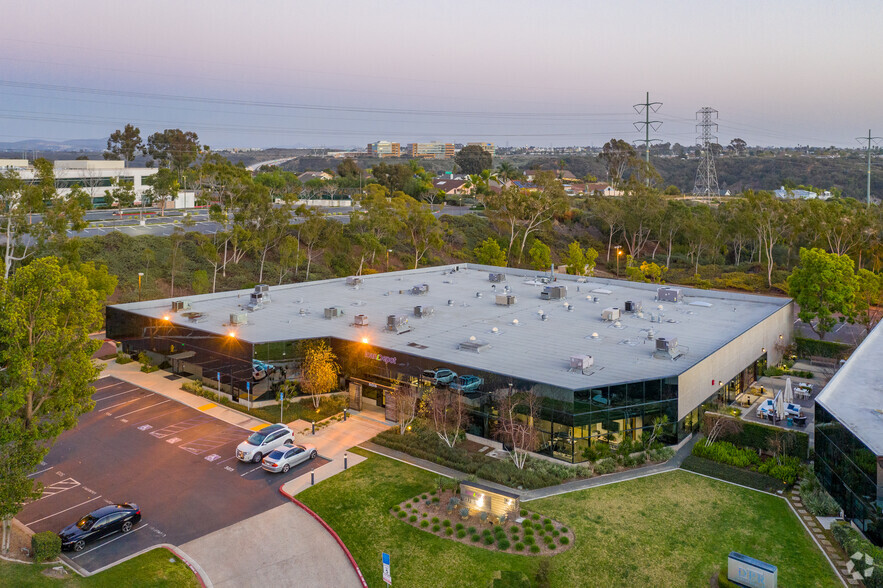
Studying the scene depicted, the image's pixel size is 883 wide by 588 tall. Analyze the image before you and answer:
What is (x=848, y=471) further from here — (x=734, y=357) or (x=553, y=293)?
(x=553, y=293)

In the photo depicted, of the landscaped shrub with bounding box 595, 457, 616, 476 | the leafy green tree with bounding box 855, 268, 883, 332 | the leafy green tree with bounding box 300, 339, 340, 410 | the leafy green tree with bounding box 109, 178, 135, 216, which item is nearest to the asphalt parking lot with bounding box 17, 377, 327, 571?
the leafy green tree with bounding box 300, 339, 340, 410

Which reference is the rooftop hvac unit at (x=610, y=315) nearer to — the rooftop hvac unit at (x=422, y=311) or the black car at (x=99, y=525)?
the rooftop hvac unit at (x=422, y=311)

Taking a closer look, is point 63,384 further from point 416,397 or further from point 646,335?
point 646,335

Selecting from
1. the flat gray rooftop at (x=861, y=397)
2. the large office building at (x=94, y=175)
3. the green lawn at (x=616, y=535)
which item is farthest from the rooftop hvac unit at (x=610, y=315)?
the large office building at (x=94, y=175)

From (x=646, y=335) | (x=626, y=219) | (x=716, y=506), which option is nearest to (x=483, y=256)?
(x=626, y=219)

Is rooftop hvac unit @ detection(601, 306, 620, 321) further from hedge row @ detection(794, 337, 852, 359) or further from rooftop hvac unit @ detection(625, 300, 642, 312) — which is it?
hedge row @ detection(794, 337, 852, 359)
